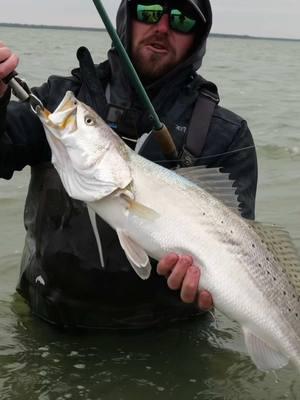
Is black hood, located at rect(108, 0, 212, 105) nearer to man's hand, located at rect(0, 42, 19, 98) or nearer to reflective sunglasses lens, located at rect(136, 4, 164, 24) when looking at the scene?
reflective sunglasses lens, located at rect(136, 4, 164, 24)

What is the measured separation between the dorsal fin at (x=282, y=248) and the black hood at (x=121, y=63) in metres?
1.48

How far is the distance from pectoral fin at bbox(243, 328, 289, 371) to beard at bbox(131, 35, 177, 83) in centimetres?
210

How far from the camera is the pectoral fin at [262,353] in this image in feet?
13.3

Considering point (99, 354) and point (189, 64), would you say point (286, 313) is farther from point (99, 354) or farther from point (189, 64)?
point (189, 64)

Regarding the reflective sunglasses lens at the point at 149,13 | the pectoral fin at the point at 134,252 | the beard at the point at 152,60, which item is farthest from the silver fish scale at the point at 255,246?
the reflective sunglasses lens at the point at 149,13

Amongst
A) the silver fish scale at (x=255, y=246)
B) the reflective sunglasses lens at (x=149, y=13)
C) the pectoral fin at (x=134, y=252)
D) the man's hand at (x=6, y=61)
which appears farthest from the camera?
the reflective sunglasses lens at (x=149, y=13)

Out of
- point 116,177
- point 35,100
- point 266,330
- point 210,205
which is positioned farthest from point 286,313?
point 35,100

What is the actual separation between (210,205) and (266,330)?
820 millimetres

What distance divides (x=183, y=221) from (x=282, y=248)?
0.77 metres

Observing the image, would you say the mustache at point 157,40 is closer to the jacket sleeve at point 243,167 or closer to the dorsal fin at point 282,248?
the jacket sleeve at point 243,167

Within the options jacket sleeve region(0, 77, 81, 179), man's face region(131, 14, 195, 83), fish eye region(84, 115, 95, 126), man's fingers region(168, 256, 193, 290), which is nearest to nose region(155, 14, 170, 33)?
man's face region(131, 14, 195, 83)

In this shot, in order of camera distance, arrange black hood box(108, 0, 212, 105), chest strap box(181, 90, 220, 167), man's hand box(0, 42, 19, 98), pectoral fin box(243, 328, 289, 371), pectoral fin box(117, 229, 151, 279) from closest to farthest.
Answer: man's hand box(0, 42, 19, 98)
pectoral fin box(117, 229, 151, 279)
pectoral fin box(243, 328, 289, 371)
chest strap box(181, 90, 220, 167)
black hood box(108, 0, 212, 105)

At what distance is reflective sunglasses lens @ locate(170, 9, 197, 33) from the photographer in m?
4.89

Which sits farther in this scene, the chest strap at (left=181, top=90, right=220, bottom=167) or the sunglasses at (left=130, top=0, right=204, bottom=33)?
the sunglasses at (left=130, top=0, right=204, bottom=33)
